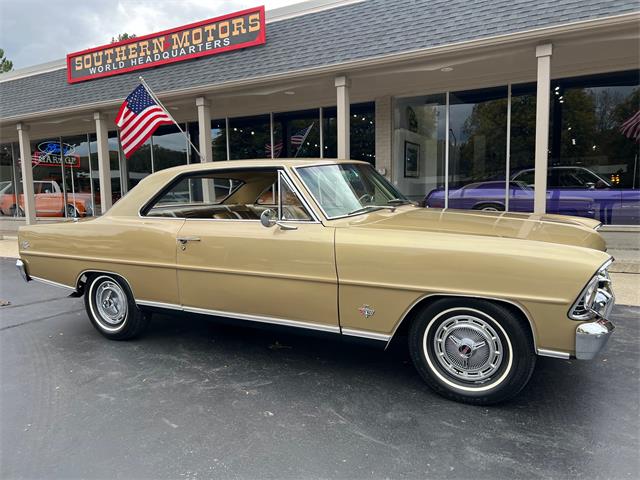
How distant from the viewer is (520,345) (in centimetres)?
283

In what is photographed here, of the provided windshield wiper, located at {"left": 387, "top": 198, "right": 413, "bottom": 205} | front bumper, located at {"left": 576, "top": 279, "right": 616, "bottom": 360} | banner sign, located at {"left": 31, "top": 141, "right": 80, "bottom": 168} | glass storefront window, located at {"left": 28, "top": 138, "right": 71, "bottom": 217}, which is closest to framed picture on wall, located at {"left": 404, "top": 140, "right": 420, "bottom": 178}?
windshield wiper, located at {"left": 387, "top": 198, "right": 413, "bottom": 205}

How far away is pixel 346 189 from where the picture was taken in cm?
381

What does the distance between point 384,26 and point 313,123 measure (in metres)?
4.12

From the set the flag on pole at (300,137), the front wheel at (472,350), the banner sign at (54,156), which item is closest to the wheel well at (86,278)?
the front wheel at (472,350)

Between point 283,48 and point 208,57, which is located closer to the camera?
point 283,48

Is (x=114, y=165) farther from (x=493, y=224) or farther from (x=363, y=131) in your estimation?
(x=493, y=224)

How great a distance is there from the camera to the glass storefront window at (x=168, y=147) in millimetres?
14336

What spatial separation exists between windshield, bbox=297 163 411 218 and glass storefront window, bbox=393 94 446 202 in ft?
21.2

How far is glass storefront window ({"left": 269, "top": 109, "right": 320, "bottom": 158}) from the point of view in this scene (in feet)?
38.9

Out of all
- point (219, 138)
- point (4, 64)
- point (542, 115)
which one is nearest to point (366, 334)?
point (542, 115)

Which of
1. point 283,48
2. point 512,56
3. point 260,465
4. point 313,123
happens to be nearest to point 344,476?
point 260,465

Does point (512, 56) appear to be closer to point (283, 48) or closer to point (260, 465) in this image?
point (283, 48)

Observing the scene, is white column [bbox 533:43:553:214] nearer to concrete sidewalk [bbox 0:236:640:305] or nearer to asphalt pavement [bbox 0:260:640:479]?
concrete sidewalk [bbox 0:236:640:305]

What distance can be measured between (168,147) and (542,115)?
11.2 metres
